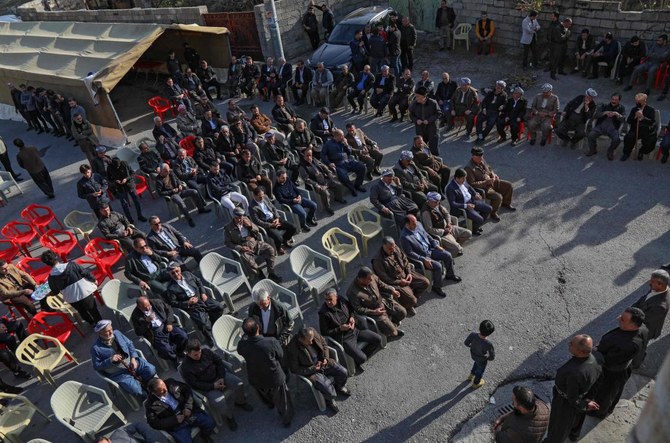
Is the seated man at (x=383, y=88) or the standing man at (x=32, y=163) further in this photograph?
the seated man at (x=383, y=88)

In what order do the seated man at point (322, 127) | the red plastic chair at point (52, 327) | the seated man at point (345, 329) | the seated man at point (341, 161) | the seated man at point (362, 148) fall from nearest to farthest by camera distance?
the seated man at point (345, 329) → the red plastic chair at point (52, 327) → the seated man at point (341, 161) → the seated man at point (362, 148) → the seated man at point (322, 127)

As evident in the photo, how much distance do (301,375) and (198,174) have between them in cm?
612

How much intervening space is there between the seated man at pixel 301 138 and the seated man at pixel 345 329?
5.23m

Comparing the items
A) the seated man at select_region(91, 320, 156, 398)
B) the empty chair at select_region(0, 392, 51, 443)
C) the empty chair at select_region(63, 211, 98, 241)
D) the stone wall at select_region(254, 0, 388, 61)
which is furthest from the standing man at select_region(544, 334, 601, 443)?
the stone wall at select_region(254, 0, 388, 61)

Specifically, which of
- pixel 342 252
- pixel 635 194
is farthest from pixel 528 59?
pixel 342 252

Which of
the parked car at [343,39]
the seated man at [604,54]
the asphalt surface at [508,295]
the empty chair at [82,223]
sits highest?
the parked car at [343,39]

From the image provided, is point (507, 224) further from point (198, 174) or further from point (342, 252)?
point (198, 174)

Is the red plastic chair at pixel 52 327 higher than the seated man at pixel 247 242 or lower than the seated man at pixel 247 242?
lower

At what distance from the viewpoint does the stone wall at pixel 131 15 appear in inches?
695

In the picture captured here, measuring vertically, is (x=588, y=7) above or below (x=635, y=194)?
above

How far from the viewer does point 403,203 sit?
29.5 ft

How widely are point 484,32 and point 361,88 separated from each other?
5.11 meters

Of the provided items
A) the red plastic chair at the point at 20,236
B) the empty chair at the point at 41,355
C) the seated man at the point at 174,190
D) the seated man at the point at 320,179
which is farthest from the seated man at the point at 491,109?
the red plastic chair at the point at 20,236

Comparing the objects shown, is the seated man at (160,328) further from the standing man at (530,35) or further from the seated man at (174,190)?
the standing man at (530,35)
